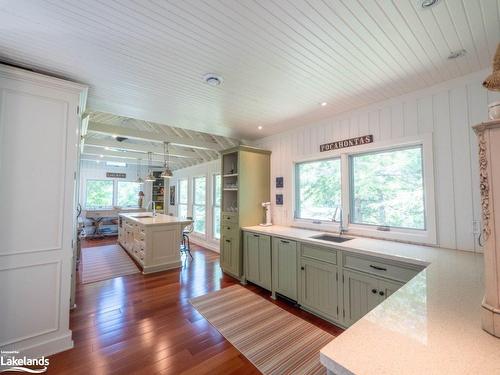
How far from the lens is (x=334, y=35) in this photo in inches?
65.5

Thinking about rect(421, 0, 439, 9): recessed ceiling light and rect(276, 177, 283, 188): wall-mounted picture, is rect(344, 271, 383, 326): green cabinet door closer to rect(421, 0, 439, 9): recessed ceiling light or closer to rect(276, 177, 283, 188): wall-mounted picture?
rect(276, 177, 283, 188): wall-mounted picture

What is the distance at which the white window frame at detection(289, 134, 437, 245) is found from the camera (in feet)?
7.81

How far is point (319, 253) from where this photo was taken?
260 cm

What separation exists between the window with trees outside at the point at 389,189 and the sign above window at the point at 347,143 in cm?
18

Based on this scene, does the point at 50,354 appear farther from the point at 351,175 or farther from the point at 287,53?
the point at 351,175

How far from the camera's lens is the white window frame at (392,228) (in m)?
2.38

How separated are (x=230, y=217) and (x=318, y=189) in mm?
1549

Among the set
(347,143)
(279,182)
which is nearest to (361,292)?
(347,143)

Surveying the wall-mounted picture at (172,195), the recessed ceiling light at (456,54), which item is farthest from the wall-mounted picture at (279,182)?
the wall-mounted picture at (172,195)

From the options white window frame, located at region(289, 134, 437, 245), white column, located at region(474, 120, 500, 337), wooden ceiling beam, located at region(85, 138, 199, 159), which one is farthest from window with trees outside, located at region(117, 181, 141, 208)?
white column, located at region(474, 120, 500, 337)

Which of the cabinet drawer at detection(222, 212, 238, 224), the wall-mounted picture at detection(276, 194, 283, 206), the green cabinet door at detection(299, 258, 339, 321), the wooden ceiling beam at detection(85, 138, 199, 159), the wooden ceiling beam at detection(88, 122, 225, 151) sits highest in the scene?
the wooden ceiling beam at detection(85, 138, 199, 159)

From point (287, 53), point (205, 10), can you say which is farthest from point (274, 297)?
point (205, 10)

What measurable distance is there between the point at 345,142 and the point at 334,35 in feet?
5.42

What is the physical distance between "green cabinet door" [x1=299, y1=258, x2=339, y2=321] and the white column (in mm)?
1665
